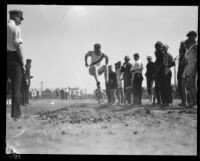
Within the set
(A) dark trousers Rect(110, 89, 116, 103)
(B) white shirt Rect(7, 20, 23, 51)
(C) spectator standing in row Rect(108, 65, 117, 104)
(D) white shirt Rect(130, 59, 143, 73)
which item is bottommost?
(A) dark trousers Rect(110, 89, 116, 103)

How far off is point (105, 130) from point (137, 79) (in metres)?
1.27

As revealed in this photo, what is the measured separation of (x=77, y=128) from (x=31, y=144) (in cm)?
91

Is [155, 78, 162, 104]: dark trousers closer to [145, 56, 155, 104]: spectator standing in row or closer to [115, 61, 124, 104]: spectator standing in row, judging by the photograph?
[145, 56, 155, 104]: spectator standing in row

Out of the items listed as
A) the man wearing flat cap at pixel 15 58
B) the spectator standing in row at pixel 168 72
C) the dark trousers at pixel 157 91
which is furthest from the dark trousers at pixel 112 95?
the man wearing flat cap at pixel 15 58

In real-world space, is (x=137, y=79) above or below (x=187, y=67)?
below

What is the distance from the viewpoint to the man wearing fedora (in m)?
6.88

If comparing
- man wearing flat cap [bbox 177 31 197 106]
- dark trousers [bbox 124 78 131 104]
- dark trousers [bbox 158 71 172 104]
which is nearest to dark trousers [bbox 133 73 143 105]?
dark trousers [bbox 124 78 131 104]

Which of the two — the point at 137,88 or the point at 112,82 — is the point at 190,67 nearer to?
the point at 137,88

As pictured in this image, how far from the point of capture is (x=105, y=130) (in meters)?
6.77

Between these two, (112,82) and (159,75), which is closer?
(159,75)

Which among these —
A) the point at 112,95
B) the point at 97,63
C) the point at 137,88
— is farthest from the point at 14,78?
the point at 137,88

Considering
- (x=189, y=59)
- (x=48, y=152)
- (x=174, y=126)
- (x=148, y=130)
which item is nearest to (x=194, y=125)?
(x=174, y=126)

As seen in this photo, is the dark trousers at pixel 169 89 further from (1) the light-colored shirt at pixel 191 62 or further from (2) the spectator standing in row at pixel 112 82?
(2) the spectator standing in row at pixel 112 82

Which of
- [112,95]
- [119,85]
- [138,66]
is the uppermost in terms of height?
[138,66]
